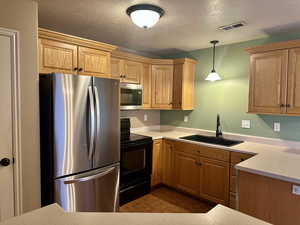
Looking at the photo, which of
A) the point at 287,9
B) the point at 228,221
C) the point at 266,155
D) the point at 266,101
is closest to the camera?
the point at 228,221

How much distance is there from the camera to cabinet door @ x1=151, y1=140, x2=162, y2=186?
3.24m

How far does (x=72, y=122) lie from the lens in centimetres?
197

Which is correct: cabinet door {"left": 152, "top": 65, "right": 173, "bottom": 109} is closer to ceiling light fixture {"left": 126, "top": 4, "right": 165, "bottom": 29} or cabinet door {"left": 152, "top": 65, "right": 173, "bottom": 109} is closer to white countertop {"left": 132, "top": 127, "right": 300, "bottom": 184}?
white countertop {"left": 132, "top": 127, "right": 300, "bottom": 184}

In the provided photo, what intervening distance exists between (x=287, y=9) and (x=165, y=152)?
243 centimetres

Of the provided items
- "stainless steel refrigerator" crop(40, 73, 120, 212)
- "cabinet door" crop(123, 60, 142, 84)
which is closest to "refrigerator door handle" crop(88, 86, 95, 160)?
"stainless steel refrigerator" crop(40, 73, 120, 212)

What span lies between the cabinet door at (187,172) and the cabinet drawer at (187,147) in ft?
0.20

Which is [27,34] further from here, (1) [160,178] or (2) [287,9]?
(1) [160,178]

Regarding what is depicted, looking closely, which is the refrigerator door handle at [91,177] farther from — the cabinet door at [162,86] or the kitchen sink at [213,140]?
the cabinet door at [162,86]

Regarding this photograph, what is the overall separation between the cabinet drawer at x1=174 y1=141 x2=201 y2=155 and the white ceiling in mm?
1567

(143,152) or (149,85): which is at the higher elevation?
(149,85)

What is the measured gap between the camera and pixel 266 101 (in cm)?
247

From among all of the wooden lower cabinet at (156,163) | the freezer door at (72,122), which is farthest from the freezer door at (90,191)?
the wooden lower cabinet at (156,163)

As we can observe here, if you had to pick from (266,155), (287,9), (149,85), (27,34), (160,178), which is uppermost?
(287,9)

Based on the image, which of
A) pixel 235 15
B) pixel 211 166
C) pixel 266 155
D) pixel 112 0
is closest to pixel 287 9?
pixel 235 15
